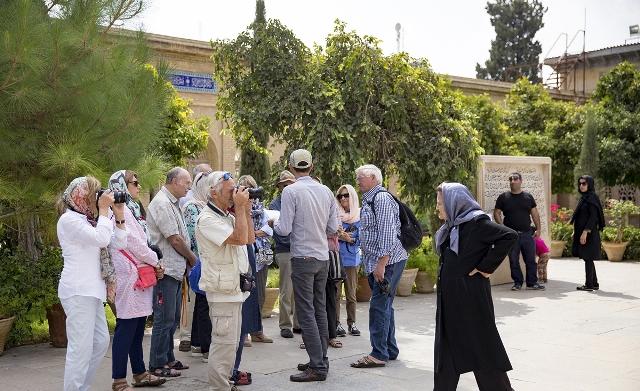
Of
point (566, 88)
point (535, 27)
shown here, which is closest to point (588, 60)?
point (566, 88)

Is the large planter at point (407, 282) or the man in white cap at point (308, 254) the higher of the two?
the man in white cap at point (308, 254)

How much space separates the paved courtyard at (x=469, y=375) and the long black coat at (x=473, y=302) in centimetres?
120

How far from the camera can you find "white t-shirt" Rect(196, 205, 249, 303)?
5879 millimetres

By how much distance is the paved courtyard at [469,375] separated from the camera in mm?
6645

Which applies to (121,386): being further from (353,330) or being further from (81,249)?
(353,330)

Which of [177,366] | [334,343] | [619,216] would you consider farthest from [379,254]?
[619,216]

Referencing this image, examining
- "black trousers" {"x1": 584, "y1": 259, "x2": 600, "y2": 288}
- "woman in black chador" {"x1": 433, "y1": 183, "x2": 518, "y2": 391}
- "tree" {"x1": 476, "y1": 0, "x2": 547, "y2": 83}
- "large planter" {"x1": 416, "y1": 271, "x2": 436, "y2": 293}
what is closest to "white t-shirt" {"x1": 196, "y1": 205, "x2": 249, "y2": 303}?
"woman in black chador" {"x1": 433, "y1": 183, "x2": 518, "y2": 391}

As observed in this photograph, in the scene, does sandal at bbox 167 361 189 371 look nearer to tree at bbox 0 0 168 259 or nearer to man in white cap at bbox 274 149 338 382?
man in white cap at bbox 274 149 338 382

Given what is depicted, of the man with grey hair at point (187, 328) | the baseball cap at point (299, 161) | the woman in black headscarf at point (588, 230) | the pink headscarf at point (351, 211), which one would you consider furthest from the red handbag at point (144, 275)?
the woman in black headscarf at point (588, 230)

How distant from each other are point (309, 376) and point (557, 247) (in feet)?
43.4

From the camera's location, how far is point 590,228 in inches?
500

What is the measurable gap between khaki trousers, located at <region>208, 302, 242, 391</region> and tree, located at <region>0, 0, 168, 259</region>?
6.97 ft

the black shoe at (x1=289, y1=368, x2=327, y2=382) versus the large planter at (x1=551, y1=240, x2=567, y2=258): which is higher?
the large planter at (x1=551, y1=240, x2=567, y2=258)

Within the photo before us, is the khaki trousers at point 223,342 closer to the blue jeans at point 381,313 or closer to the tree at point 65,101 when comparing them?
the blue jeans at point 381,313
